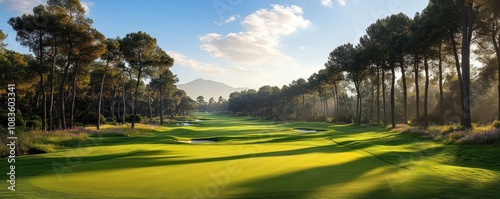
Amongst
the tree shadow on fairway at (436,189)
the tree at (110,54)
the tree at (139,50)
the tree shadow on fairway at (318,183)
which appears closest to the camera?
the tree shadow on fairway at (436,189)

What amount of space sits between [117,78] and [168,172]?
59.9 metres

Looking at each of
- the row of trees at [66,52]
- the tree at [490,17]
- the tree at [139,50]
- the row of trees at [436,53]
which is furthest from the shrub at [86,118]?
the tree at [490,17]

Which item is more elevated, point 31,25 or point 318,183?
point 31,25

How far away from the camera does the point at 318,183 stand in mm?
8930

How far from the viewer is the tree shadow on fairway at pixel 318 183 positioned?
309 inches

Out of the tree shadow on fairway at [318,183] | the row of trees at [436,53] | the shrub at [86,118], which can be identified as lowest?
the tree shadow on fairway at [318,183]

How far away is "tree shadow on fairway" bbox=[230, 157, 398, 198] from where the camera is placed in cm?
784

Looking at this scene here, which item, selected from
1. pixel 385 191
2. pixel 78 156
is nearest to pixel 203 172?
pixel 385 191

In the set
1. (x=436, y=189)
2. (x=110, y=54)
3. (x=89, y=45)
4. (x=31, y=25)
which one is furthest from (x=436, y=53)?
(x=31, y=25)

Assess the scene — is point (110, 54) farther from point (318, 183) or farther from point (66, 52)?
point (318, 183)

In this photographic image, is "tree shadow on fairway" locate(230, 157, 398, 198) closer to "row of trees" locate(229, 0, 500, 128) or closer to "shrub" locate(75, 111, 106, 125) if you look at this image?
"row of trees" locate(229, 0, 500, 128)

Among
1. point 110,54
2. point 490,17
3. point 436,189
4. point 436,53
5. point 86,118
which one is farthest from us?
point 86,118

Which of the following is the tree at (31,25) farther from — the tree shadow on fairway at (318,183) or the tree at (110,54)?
the tree shadow on fairway at (318,183)

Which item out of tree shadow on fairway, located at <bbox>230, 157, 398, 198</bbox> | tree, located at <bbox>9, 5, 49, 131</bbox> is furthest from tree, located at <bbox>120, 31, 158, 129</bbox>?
tree shadow on fairway, located at <bbox>230, 157, 398, 198</bbox>
